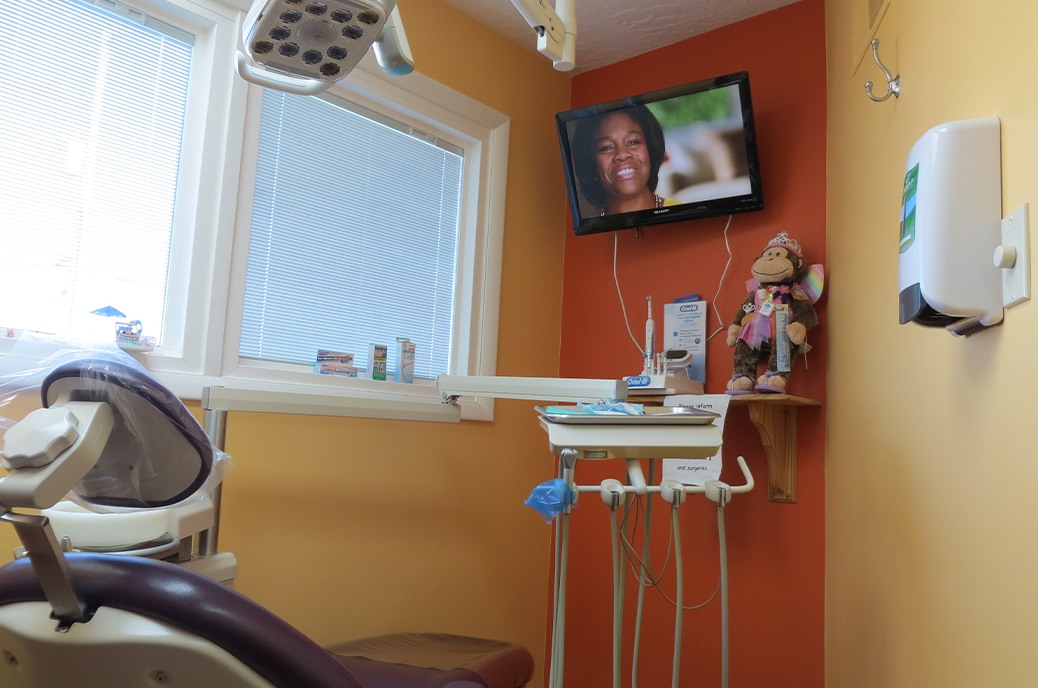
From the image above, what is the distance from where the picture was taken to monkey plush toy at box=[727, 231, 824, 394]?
2.31 m

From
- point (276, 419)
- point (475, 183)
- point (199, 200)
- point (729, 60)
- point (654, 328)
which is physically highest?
point (729, 60)

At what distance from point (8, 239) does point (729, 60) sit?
7.69 feet

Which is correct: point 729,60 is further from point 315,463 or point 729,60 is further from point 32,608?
point 32,608

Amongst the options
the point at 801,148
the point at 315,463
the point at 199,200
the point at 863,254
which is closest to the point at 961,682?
the point at 863,254

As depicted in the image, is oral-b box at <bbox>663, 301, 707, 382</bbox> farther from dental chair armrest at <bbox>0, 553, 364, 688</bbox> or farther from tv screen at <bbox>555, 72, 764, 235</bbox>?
dental chair armrest at <bbox>0, 553, 364, 688</bbox>

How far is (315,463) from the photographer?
7.56ft

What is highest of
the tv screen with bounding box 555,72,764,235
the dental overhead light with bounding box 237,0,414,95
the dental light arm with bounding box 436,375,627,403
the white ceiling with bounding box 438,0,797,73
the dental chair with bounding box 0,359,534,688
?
the white ceiling with bounding box 438,0,797,73

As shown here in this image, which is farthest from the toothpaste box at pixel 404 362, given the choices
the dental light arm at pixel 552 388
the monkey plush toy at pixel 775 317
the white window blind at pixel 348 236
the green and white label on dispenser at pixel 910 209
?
the green and white label on dispenser at pixel 910 209

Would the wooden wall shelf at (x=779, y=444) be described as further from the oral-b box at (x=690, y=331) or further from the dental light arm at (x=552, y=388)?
the dental light arm at (x=552, y=388)

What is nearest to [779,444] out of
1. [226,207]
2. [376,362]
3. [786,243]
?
[786,243]

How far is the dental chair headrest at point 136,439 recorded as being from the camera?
0.94m

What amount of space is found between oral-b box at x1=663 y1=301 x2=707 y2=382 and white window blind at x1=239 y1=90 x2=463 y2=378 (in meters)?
0.79

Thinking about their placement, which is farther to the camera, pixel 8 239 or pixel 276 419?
pixel 276 419

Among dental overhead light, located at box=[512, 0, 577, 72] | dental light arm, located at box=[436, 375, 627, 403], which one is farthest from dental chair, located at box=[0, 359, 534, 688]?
dental light arm, located at box=[436, 375, 627, 403]
